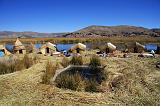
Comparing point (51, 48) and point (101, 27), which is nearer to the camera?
point (51, 48)

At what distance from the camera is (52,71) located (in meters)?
8.64

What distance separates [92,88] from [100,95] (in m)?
0.63

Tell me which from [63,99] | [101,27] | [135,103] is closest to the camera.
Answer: [135,103]

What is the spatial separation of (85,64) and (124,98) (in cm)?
578

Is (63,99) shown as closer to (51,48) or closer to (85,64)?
(85,64)

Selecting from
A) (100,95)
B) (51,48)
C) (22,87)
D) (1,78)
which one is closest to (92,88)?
(100,95)

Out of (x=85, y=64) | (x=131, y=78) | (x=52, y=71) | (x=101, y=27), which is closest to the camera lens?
(x=131, y=78)

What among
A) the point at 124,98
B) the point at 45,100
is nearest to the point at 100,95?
the point at 124,98

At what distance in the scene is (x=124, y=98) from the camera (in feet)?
19.4

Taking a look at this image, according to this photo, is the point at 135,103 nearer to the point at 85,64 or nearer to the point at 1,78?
the point at 1,78

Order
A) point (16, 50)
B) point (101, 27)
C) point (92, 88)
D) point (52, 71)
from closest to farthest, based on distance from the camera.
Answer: point (92, 88)
point (52, 71)
point (16, 50)
point (101, 27)

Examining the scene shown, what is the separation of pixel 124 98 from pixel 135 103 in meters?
0.39

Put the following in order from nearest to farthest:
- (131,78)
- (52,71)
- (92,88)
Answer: (92,88)
(131,78)
(52,71)

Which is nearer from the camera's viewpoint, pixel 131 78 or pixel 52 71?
pixel 131 78
